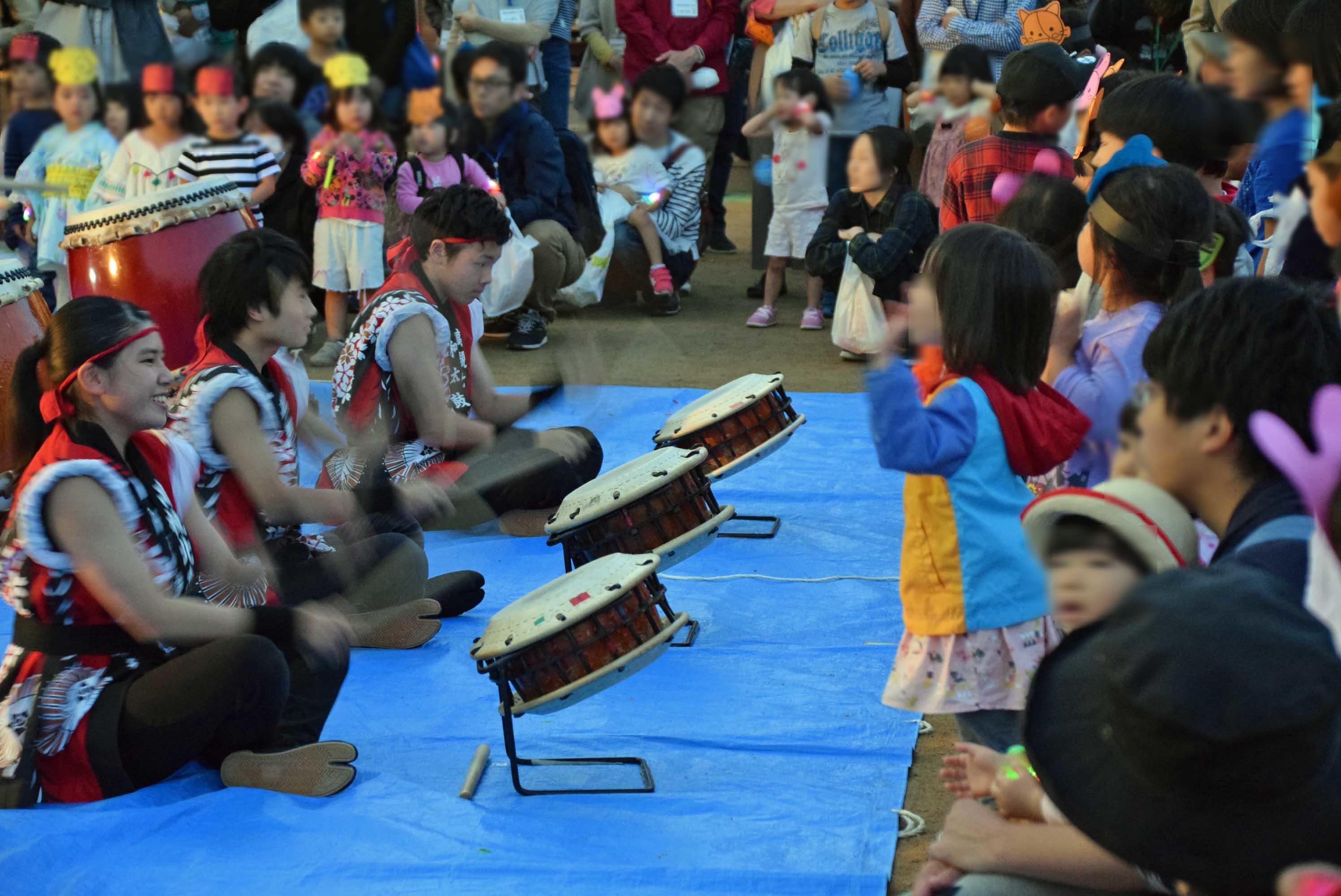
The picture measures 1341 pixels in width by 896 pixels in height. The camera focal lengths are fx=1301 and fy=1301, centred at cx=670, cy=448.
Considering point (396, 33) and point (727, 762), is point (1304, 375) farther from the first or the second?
point (727, 762)

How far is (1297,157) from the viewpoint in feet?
5.21

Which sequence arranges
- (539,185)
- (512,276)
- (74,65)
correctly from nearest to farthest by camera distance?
(74,65), (512,276), (539,185)

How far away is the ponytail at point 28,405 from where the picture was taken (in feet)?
7.43

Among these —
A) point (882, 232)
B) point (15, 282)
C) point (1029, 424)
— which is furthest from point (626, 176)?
point (1029, 424)

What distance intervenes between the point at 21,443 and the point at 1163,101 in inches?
93.6

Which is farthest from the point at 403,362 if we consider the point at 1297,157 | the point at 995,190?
the point at 1297,157

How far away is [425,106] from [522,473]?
210 centimetres

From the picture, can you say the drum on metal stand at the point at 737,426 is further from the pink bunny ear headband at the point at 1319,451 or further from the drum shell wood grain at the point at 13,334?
the pink bunny ear headband at the point at 1319,451

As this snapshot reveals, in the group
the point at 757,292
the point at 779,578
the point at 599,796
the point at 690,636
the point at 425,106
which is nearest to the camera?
the point at 425,106

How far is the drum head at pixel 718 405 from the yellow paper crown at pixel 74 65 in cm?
180

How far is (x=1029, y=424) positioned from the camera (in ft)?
6.68

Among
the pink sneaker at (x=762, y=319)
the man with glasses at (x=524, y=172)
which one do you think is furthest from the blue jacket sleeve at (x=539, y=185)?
the pink sneaker at (x=762, y=319)

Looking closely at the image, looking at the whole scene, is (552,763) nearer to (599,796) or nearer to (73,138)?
(599,796)

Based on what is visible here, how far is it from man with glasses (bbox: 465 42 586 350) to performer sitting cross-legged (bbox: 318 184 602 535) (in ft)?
0.77
